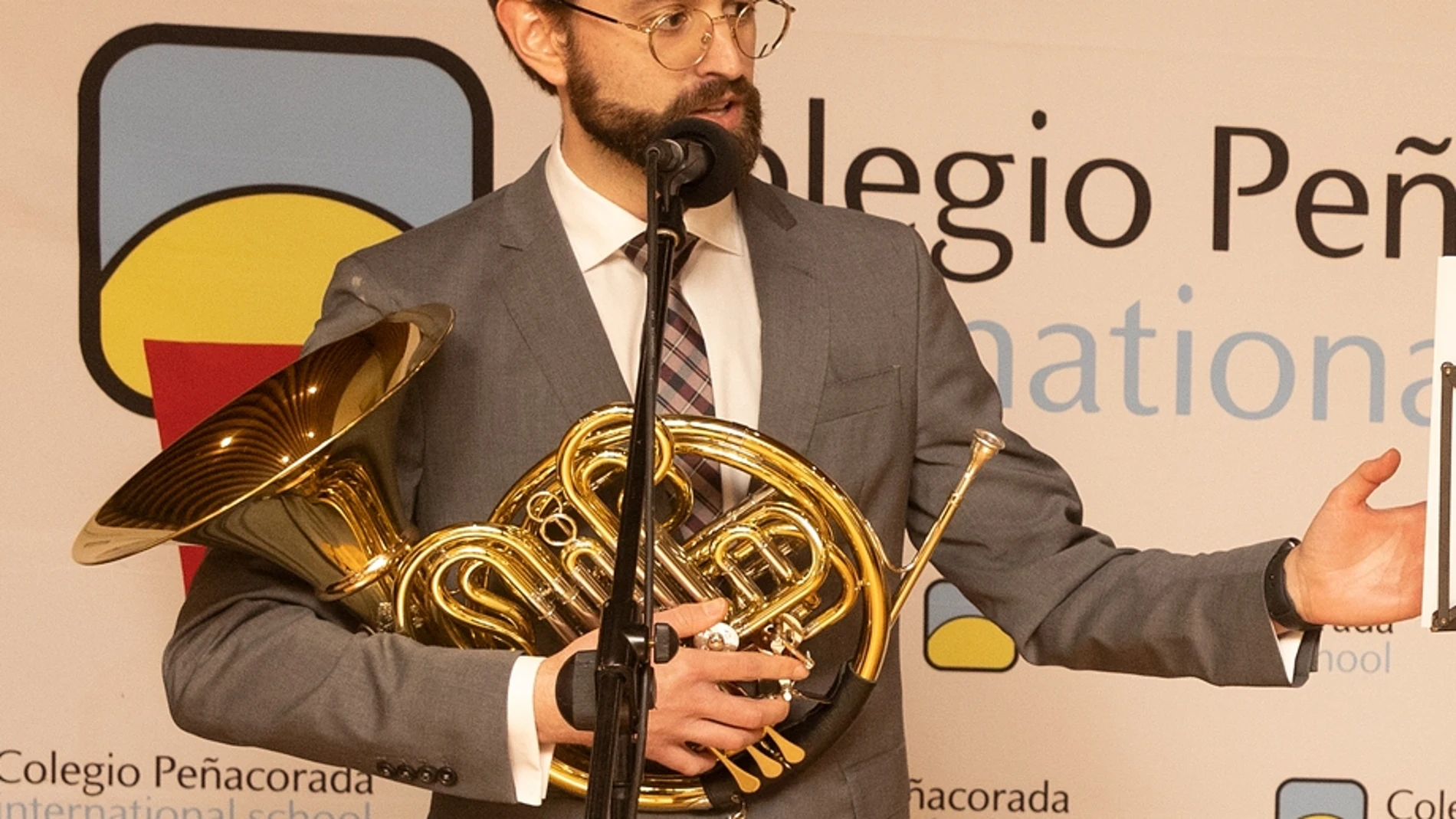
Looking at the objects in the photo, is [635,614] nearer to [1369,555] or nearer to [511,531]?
[511,531]

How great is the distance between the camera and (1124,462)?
10.5 feet

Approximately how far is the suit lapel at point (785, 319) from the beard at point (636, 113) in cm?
18

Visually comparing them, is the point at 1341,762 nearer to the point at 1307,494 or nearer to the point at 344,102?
the point at 1307,494

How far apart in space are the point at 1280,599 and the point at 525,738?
34.1 inches

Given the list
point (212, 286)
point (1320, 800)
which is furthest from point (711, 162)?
point (1320, 800)

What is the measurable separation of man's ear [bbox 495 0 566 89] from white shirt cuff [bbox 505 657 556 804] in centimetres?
81

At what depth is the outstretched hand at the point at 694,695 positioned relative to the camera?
1720 mm

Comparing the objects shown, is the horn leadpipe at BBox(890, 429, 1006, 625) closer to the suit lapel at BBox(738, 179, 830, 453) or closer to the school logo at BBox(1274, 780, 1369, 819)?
the suit lapel at BBox(738, 179, 830, 453)

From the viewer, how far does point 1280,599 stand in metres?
1.86

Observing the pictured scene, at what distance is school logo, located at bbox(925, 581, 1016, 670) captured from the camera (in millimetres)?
3191

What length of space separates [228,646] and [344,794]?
53.7 inches

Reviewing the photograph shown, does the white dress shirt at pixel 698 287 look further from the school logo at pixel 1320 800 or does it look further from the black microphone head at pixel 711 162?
the school logo at pixel 1320 800

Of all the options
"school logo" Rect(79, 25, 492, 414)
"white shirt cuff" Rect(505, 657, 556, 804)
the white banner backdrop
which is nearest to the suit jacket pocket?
"white shirt cuff" Rect(505, 657, 556, 804)

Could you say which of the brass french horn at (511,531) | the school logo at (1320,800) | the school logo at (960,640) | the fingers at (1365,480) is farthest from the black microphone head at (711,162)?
the school logo at (1320,800)
